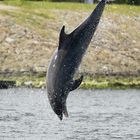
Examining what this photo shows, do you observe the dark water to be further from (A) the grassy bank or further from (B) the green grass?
(B) the green grass

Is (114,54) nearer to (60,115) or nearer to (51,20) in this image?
(51,20)

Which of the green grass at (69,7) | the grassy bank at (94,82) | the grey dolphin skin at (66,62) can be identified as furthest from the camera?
the green grass at (69,7)

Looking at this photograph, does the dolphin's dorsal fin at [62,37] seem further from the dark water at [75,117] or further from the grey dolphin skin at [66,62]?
the dark water at [75,117]

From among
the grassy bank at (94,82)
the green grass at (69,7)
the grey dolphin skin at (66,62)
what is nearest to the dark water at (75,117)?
the grassy bank at (94,82)

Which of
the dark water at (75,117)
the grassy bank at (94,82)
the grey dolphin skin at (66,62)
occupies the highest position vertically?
the grey dolphin skin at (66,62)

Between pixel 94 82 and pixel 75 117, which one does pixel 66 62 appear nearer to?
pixel 75 117

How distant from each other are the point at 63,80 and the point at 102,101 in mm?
19942

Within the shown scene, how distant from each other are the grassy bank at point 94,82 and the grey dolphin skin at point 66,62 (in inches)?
1076

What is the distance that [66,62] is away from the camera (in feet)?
45.4

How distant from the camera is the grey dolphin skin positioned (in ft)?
44.5

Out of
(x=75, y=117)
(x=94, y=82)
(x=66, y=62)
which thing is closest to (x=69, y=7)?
(x=94, y=82)

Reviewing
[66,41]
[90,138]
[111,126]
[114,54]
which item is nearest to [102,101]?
[111,126]

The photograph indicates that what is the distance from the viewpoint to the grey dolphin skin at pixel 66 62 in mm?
13578

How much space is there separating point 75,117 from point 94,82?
51.2 feet
